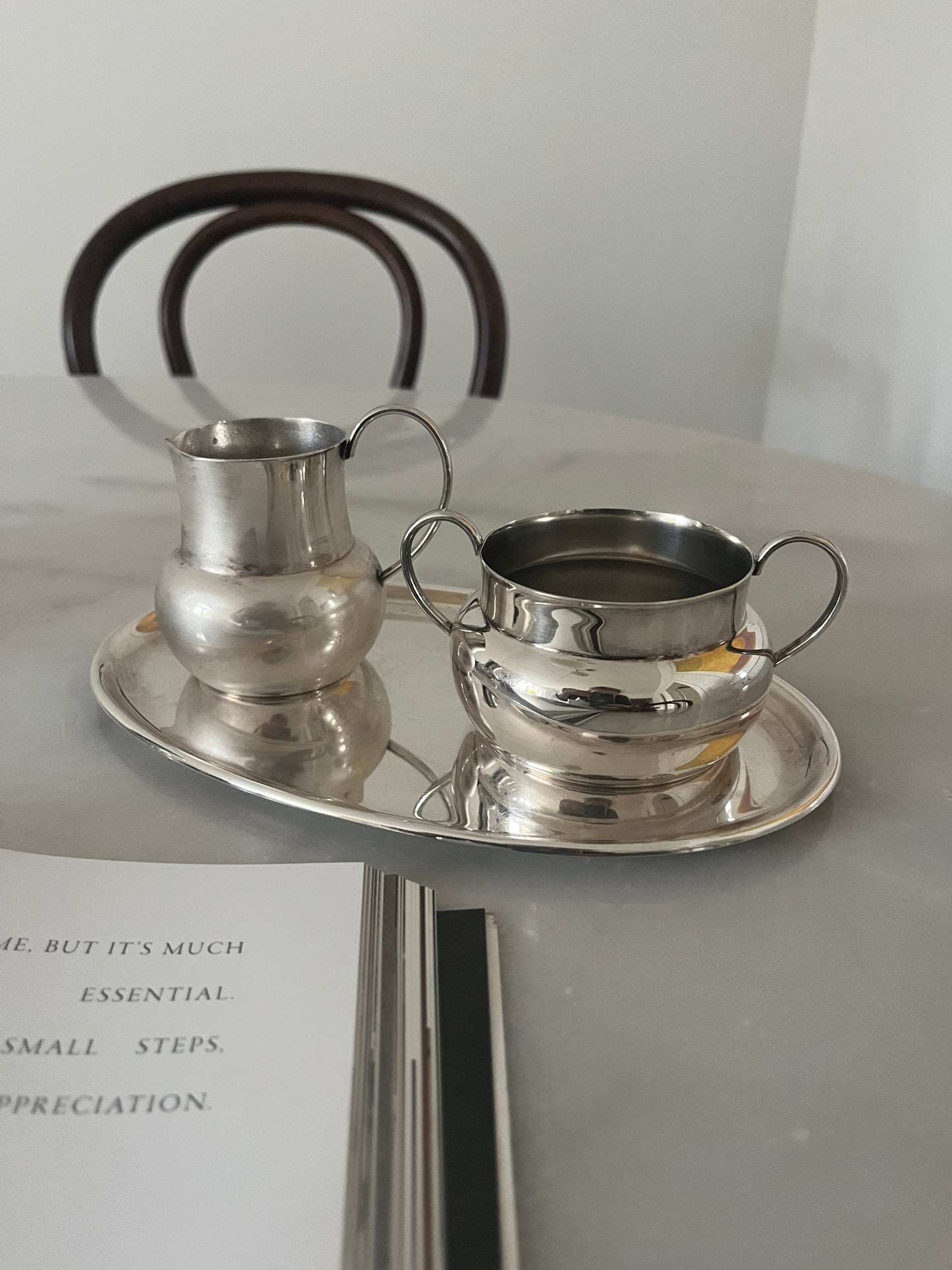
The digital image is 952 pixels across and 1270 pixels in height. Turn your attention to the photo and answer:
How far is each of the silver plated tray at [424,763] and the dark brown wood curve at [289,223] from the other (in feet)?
2.01

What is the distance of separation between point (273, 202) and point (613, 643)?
0.85 metres

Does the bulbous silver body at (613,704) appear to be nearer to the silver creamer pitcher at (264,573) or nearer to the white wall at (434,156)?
the silver creamer pitcher at (264,573)

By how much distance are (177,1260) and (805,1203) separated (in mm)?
125

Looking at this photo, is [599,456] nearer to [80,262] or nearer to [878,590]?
[878,590]

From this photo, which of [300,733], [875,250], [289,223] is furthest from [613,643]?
[875,250]

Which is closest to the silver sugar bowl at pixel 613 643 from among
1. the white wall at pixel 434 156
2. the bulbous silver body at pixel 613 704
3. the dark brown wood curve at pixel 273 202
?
the bulbous silver body at pixel 613 704

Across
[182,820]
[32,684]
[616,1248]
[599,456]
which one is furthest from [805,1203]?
[599,456]

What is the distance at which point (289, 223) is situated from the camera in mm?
993

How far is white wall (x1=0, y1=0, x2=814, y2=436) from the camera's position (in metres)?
1.46

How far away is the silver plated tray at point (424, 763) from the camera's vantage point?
33cm

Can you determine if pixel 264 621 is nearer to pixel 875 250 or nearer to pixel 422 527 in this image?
pixel 422 527

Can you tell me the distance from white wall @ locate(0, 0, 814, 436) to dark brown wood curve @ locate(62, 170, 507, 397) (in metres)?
0.55

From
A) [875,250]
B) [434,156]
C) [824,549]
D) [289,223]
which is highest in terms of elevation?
[434,156]

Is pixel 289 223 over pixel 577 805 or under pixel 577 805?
over
